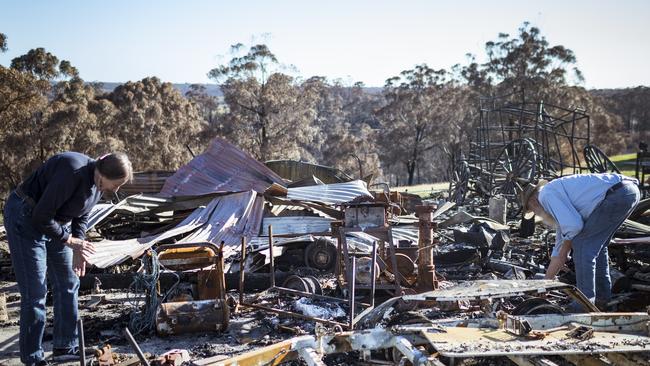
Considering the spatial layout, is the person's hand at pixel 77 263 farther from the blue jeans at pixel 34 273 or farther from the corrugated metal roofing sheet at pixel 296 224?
the corrugated metal roofing sheet at pixel 296 224

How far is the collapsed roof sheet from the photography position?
8117mm

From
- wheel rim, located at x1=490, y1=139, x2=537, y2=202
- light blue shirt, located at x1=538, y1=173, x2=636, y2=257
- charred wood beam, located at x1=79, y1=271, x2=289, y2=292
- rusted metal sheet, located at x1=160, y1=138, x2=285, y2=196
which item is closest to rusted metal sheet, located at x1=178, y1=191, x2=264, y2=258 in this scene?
rusted metal sheet, located at x1=160, y1=138, x2=285, y2=196

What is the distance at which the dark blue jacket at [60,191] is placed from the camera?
404 cm

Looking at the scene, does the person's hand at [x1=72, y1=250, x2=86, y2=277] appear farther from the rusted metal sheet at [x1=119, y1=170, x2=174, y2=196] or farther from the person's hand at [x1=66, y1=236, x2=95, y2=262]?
the rusted metal sheet at [x1=119, y1=170, x2=174, y2=196]

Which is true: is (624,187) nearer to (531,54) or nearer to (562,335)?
(562,335)

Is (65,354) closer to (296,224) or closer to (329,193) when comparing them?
(296,224)

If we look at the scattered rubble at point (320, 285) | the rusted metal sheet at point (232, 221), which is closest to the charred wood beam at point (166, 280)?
the scattered rubble at point (320, 285)

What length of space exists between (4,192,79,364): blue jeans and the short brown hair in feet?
2.08

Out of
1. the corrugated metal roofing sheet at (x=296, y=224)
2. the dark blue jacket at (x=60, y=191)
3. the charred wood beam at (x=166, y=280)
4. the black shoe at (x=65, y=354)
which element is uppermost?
the dark blue jacket at (x=60, y=191)

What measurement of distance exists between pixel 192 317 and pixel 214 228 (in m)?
4.51

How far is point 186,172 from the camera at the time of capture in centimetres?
1268

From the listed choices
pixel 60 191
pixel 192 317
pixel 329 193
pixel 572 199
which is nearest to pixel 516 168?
pixel 329 193

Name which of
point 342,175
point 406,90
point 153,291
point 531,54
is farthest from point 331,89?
point 153,291

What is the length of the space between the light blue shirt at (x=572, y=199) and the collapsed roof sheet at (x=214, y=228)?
188 inches
